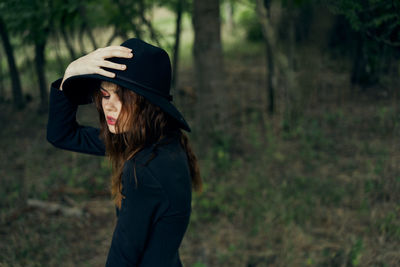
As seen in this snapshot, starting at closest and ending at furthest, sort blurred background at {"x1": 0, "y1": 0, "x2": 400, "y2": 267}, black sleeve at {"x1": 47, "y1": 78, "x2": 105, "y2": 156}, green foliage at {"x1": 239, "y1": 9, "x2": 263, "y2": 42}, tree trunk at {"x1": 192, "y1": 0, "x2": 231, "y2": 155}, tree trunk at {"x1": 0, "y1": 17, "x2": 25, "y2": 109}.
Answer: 1. black sleeve at {"x1": 47, "y1": 78, "x2": 105, "y2": 156}
2. blurred background at {"x1": 0, "y1": 0, "x2": 400, "y2": 267}
3. tree trunk at {"x1": 192, "y1": 0, "x2": 231, "y2": 155}
4. tree trunk at {"x1": 0, "y1": 17, "x2": 25, "y2": 109}
5. green foliage at {"x1": 239, "y1": 9, "x2": 263, "y2": 42}

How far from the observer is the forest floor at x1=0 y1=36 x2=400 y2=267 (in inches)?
A: 134

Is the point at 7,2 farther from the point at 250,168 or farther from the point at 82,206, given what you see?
the point at 250,168

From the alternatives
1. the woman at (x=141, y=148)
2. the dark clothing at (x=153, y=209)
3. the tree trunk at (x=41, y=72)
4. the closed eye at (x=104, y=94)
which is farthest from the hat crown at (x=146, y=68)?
the tree trunk at (x=41, y=72)

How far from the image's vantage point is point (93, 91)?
1.65 m

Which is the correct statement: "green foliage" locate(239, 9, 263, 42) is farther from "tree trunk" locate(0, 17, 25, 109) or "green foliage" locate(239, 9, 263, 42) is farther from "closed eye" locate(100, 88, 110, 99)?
"closed eye" locate(100, 88, 110, 99)

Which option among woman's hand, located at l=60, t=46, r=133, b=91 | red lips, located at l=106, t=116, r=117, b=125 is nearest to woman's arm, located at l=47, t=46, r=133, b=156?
woman's hand, located at l=60, t=46, r=133, b=91

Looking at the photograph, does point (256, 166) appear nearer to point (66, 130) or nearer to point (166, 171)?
point (66, 130)

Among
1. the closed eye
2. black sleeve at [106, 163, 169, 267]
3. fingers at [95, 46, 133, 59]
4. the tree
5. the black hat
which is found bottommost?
black sleeve at [106, 163, 169, 267]

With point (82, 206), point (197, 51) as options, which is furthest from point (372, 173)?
point (82, 206)

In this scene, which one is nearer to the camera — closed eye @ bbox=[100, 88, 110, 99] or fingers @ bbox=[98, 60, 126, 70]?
fingers @ bbox=[98, 60, 126, 70]

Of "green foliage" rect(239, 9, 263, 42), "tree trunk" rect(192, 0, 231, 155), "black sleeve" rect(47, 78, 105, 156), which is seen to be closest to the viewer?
"black sleeve" rect(47, 78, 105, 156)

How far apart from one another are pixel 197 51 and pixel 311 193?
2.63m

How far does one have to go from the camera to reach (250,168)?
5062 mm

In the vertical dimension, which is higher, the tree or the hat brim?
the tree
